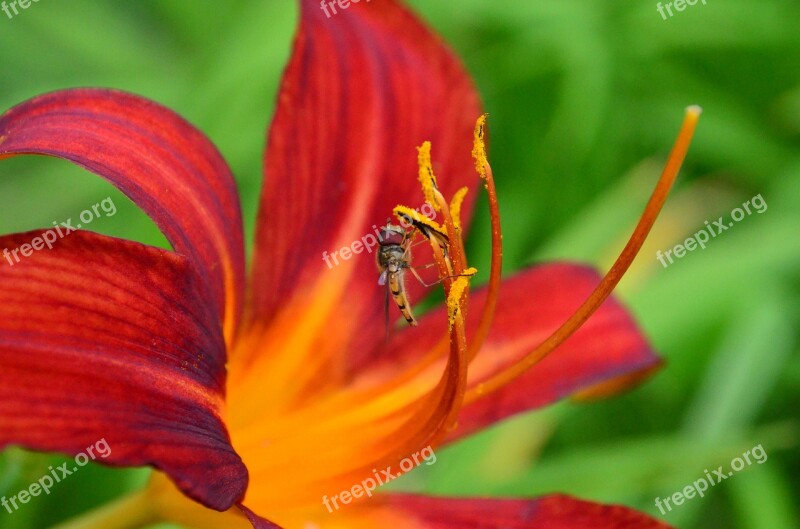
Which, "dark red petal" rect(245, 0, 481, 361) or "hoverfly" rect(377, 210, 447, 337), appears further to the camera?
"dark red petal" rect(245, 0, 481, 361)

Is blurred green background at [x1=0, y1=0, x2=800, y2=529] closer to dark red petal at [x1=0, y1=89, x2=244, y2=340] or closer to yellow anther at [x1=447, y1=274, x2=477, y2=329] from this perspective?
dark red petal at [x1=0, y1=89, x2=244, y2=340]

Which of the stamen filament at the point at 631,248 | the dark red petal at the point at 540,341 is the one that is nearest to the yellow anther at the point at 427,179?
the stamen filament at the point at 631,248

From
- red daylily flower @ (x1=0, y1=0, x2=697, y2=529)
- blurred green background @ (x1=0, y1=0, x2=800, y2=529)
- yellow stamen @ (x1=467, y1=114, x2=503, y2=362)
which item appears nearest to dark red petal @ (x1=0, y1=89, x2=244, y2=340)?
red daylily flower @ (x1=0, y1=0, x2=697, y2=529)

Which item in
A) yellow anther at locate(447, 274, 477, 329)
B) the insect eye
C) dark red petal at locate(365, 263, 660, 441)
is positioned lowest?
dark red petal at locate(365, 263, 660, 441)

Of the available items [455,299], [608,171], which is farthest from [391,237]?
[608,171]

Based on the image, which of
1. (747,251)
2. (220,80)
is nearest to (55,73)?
(220,80)

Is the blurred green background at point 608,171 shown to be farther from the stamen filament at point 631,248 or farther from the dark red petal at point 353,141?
the stamen filament at point 631,248

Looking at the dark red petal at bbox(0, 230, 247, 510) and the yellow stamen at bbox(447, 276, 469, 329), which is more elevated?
the dark red petal at bbox(0, 230, 247, 510)
